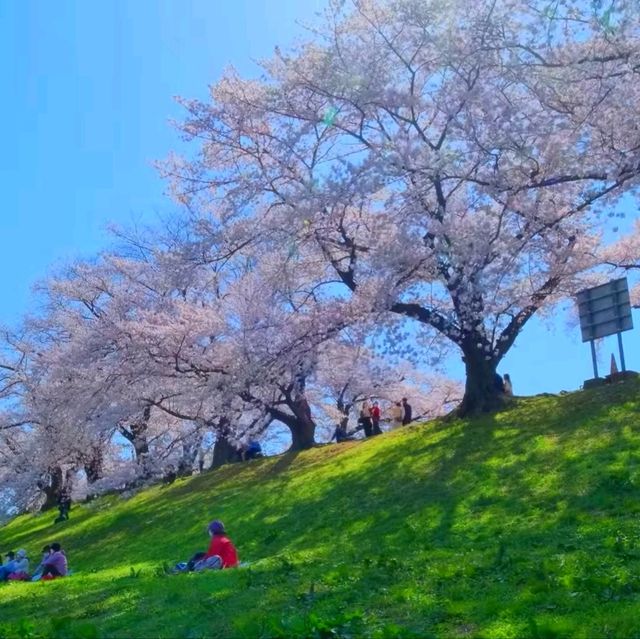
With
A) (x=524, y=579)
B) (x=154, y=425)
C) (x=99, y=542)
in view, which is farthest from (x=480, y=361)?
(x=154, y=425)

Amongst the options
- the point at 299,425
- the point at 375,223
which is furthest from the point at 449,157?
the point at 299,425

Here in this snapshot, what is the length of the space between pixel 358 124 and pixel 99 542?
12.7 m

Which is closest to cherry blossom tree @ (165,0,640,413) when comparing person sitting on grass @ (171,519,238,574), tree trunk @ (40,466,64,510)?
person sitting on grass @ (171,519,238,574)

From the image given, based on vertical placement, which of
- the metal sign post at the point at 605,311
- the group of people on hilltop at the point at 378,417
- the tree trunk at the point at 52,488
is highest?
the metal sign post at the point at 605,311

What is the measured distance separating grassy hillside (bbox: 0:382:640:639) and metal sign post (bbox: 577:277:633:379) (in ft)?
5.20

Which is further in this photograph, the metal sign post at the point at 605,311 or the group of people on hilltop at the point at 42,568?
the metal sign post at the point at 605,311

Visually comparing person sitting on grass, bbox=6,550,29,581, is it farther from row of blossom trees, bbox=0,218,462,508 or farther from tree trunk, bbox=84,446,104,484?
tree trunk, bbox=84,446,104,484

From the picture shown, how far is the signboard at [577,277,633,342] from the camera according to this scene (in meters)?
19.8

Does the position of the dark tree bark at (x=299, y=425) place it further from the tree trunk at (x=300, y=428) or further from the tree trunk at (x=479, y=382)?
the tree trunk at (x=479, y=382)

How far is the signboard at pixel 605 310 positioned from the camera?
1981 centimetres

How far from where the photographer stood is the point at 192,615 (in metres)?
8.52

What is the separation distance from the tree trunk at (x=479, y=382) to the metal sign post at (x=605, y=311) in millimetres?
2362

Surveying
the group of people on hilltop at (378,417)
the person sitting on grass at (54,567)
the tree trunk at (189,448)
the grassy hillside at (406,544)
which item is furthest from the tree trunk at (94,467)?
the person sitting on grass at (54,567)

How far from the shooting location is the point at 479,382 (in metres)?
21.1
